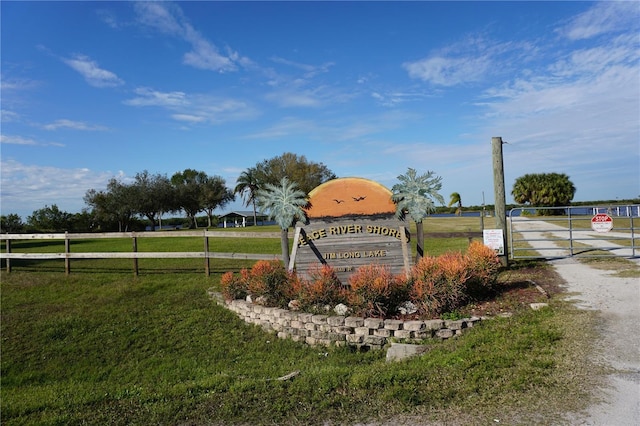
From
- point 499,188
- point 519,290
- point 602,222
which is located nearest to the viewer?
point 519,290

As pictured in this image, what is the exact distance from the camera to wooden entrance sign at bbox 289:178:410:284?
893 cm

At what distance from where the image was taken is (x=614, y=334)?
5.46 meters

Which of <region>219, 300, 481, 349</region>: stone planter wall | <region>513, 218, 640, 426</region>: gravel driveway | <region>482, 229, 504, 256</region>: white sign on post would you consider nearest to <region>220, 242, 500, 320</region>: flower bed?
<region>219, 300, 481, 349</region>: stone planter wall

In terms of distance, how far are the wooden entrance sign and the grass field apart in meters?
2.12

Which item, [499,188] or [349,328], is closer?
[349,328]

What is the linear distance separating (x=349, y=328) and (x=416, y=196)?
130 inches

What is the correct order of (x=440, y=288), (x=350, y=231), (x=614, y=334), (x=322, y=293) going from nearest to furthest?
(x=614, y=334) → (x=440, y=288) → (x=322, y=293) → (x=350, y=231)

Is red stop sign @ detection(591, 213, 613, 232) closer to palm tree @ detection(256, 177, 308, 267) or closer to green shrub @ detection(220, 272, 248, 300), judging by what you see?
palm tree @ detection(256, 177, 308, 267)

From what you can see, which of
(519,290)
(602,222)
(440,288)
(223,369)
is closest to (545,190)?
(602,222)

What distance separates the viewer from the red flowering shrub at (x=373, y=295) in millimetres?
6904

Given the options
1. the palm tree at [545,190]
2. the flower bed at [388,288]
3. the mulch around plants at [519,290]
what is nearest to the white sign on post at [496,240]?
the mulch around plants at [519,290]

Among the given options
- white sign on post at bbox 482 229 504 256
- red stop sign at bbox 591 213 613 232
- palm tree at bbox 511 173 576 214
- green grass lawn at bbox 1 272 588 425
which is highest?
palm tree at bbox 511 173 576 214

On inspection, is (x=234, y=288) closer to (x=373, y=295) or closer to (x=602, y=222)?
(x=373, y=295)

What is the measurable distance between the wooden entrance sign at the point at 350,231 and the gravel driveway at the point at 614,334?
3.50 meters
